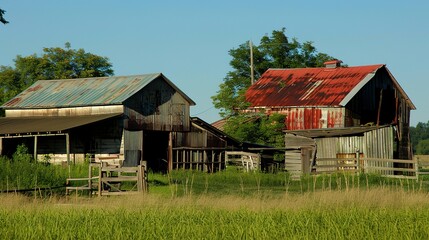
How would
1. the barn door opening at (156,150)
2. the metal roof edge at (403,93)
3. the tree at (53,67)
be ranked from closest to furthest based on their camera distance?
the barn door opening at (156,150) → the metal roof edge at (403,93) → the tree at (53,67)

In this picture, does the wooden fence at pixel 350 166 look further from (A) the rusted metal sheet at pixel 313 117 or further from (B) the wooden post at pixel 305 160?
(A) the rusted metal sheet at pixel 313 117

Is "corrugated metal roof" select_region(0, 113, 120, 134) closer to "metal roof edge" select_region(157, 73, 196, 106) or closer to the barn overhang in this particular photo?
the barn overhang

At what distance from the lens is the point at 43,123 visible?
44219 mm

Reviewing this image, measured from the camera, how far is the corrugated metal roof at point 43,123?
41.5 m

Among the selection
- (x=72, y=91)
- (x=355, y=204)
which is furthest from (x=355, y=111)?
(x=355, y=204)

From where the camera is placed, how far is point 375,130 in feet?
142

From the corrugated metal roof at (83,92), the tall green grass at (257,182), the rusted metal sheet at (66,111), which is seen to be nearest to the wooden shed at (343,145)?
the tall green grass at (257,182)

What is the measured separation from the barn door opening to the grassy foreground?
26079 mm

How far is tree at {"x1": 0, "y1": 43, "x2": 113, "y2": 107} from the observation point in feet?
249

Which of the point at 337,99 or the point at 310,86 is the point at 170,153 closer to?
the point at 337,99

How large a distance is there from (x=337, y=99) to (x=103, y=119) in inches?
645

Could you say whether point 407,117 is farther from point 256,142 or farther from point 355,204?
point 355,204

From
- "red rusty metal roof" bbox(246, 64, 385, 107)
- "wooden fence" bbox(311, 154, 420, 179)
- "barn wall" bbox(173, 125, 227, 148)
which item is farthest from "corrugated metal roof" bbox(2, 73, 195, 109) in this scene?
"wooden fence" bbox(311, 154, 420, 179)

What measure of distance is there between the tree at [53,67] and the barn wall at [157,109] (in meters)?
27.9
